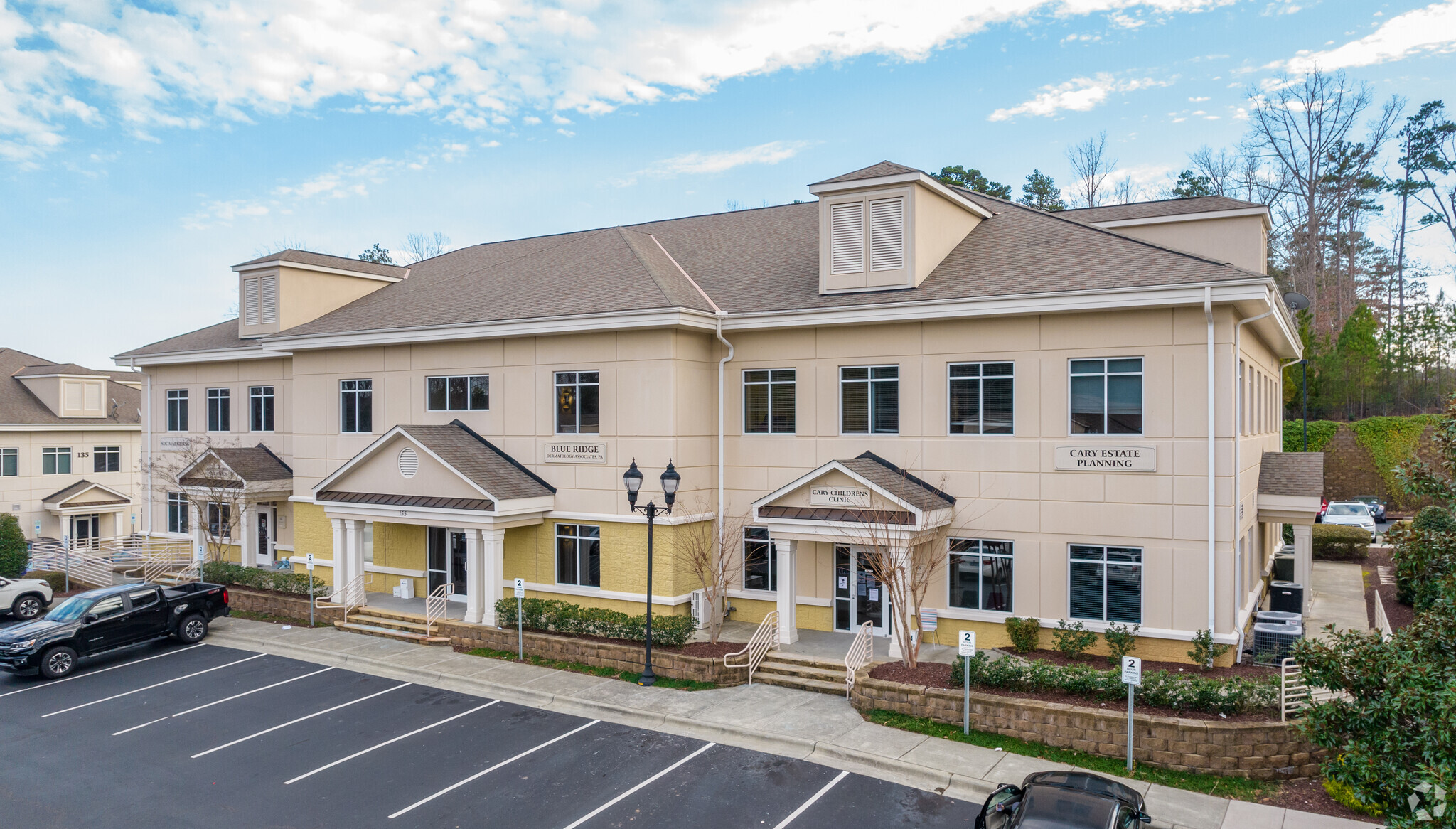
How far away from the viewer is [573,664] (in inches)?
733

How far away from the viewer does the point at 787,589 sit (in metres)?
18.4

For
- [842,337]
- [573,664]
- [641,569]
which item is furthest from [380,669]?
[842,337]

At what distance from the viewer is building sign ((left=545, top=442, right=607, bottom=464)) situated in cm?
2039

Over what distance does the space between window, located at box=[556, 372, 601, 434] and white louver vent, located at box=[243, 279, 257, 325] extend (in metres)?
12.8

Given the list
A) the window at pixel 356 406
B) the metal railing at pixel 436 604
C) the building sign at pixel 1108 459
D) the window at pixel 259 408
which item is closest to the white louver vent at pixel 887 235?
the building sign at pixel 1108 459

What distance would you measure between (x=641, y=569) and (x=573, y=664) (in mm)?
2501

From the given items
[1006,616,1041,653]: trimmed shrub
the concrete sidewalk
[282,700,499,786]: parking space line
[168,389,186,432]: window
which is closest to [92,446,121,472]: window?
[168,389,186,432]: window

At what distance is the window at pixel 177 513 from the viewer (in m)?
30.2

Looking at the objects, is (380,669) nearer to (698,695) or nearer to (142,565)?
(698,695)

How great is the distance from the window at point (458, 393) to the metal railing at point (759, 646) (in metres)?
8.94

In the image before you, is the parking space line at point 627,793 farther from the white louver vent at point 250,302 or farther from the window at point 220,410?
the window at point 220,410

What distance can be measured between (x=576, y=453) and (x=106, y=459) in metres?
33.6

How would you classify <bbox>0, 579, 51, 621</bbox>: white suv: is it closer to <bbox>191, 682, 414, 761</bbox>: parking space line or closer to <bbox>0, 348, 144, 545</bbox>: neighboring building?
<bbox>0, 348, 144, 545</bbox>: neighboring building

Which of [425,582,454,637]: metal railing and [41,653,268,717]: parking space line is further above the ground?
[425,582,454,637]: metal railing
